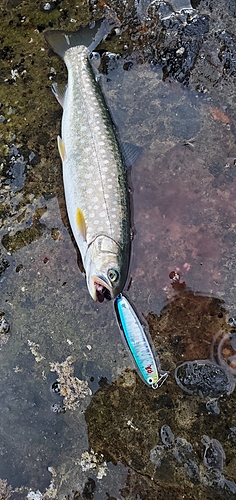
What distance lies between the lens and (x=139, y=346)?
369 centimetres

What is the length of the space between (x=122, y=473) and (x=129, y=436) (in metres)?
0.29

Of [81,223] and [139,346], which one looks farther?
[81,223]

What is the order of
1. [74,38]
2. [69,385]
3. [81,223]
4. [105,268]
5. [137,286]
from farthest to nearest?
[74,38] < [137,286] < [81,223] < [69,385] < [105,268]

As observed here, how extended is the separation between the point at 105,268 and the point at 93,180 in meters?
0.91

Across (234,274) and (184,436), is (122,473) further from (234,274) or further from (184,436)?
(234,274)

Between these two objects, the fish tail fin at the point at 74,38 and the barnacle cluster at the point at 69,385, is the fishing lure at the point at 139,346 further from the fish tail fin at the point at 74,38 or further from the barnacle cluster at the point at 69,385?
the fish tail fin at the point at 74,38

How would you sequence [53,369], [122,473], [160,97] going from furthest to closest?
[160,97], [53,369], [122,473]

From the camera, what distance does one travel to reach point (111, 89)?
478cm

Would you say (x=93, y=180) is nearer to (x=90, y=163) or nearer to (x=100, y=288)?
(x=90, y=163)

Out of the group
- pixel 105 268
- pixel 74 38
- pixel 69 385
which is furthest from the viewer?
pixel 74 38

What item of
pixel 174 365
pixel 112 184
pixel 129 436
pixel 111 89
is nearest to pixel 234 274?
pixel 174 365

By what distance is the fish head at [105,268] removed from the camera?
3.65m

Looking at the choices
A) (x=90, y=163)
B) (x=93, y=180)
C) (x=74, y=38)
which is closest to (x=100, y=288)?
(x=93, y=180)

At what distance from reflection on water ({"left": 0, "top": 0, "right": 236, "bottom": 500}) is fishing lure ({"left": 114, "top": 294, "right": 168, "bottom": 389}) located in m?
0.10
